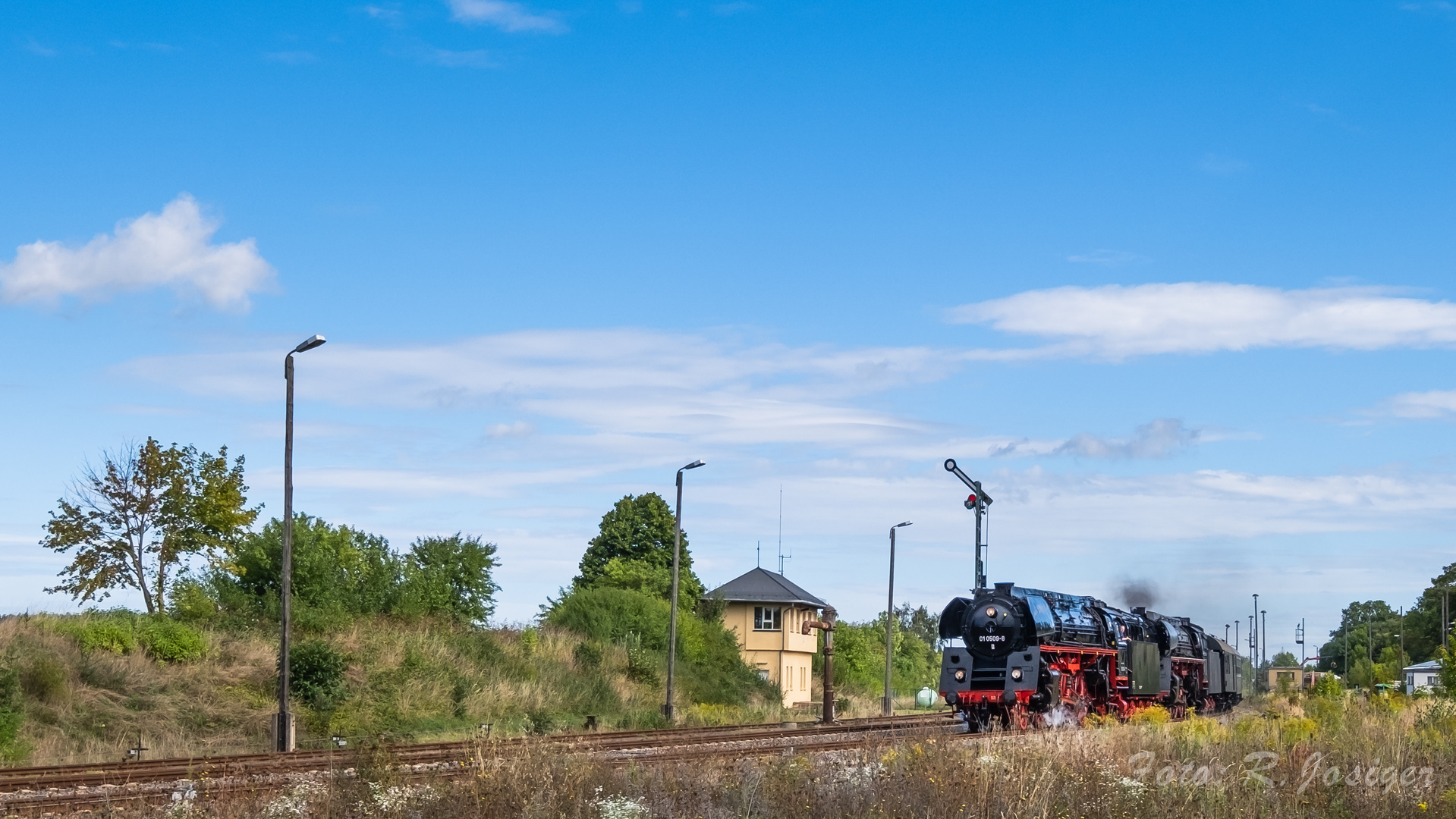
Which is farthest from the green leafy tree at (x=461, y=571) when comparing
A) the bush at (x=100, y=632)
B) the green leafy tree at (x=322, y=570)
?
the bush at (x=100, y=632)

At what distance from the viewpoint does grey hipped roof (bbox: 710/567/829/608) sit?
62969 mm

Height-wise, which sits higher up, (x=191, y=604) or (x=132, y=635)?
(x=191, y=604)

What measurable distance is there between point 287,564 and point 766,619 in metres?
39.8

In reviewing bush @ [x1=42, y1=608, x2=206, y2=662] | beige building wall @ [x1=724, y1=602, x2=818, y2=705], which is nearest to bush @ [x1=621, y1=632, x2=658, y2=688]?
bush @ [x1=42, y1=608, x2=206, y2=662]

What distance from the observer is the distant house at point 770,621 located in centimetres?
6291

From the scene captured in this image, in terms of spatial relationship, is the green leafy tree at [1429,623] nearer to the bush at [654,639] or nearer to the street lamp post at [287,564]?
the bush at [654,639]

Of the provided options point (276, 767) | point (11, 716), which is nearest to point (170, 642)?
point (11, 716)

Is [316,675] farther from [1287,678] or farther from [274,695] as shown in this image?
[1287,678]

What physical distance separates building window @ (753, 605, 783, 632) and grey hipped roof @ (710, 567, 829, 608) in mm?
760

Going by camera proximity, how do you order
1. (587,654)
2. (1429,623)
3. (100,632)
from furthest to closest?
1. (1429,623)
2. (587,654)
3. (100,632)

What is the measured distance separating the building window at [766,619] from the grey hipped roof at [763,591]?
760 mm

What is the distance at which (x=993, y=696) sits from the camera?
2817 cm

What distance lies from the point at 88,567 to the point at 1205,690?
116 feet

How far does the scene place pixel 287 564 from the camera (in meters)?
25.5
